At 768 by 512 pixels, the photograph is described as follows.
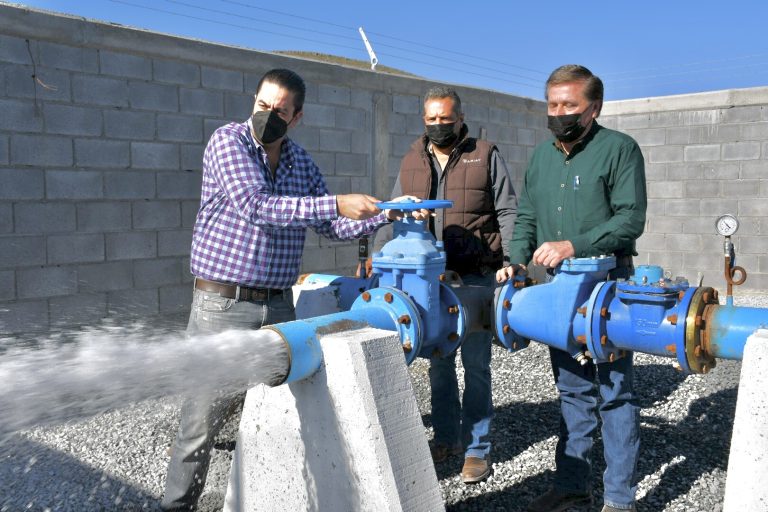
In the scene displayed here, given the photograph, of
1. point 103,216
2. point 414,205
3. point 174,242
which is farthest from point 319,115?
point 414,205

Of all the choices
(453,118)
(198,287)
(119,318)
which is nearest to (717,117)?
(453,118)

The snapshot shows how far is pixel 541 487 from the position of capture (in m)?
3.06

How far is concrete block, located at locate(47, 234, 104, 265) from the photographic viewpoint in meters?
4.51

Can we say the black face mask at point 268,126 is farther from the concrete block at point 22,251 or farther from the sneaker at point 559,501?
the concrete block at point 22,251

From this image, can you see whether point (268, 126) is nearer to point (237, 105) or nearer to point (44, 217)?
point (44, 217)

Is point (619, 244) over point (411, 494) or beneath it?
over

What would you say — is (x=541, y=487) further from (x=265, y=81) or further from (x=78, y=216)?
(x=78, y=216)

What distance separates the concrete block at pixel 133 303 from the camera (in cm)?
479

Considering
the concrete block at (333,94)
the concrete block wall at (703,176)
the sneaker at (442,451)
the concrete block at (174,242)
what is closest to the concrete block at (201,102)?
the concrete block at (174,242)

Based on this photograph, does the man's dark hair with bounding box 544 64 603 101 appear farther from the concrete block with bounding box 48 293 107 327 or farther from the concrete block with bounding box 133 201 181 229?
the concrete block with bounding box 48 293 107 327

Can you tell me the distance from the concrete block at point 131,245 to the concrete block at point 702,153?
6638 millimetres

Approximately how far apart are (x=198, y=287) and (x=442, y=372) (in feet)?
4.27

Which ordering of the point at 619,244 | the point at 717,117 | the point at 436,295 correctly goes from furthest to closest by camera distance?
the point at 717,117, the point at 619,244, the point at 436,295

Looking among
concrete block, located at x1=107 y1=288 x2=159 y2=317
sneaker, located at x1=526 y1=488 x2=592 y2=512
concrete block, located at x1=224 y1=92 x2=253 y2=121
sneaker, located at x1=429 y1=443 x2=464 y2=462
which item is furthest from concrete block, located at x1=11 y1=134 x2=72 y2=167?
sneaker, located at x1=526 y1=488 x2=592 y2=512
